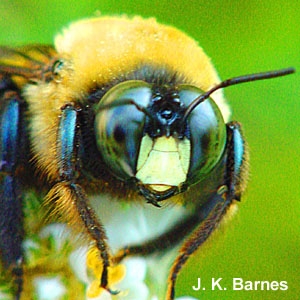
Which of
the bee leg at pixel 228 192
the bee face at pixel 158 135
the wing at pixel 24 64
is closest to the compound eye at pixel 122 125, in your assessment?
the bee face at pixel 158 135

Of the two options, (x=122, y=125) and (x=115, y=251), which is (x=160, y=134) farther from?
(x=115, y=251)

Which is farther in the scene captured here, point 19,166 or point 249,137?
point 249,137

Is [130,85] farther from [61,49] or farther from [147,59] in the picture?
[61,49]

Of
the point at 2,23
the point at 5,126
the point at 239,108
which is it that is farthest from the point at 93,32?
the point at 239,108

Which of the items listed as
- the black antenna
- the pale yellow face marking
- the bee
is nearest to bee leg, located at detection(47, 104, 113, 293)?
the bee

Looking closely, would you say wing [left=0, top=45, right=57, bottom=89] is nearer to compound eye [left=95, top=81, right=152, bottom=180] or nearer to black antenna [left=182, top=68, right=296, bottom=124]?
compound eye [left=95, top=81, right=152, bottom=180]

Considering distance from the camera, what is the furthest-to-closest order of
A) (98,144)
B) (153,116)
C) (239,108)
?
(239,108) → (98,144) → (153,116)

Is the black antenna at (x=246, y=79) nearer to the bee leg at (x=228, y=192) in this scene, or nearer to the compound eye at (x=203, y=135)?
the compound eye at (x=203, y=135)
